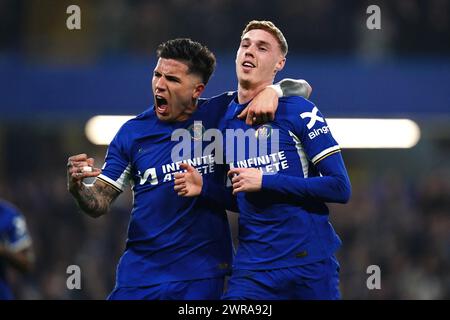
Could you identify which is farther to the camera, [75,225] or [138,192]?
[75,225]

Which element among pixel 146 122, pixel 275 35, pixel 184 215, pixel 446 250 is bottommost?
pixel 446 250

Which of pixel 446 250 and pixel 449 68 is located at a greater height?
pixel 449 68

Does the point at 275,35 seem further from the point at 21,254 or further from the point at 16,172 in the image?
the point at 16,172

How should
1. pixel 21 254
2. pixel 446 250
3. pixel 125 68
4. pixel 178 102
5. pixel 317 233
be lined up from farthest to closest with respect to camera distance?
pixel 125 68 < pixel 446 250 < pixel 21 254 < pixel 178 102 < pixel 317 233

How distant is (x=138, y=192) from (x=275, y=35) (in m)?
1.25

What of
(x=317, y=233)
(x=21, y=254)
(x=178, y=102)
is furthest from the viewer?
(x=21, y=254)

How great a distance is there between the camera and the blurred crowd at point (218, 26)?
560 inches

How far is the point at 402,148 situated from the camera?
15.8 m

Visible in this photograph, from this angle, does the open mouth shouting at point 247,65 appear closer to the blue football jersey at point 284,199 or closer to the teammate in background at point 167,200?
the teammate in background at point 167,200

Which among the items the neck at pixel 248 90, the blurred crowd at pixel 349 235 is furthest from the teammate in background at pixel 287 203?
the blurred crowd at pixel 349 235

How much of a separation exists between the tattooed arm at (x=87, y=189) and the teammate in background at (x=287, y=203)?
1.72 ft

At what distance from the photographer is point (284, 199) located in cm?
543

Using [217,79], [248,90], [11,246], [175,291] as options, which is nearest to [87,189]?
[175,291]

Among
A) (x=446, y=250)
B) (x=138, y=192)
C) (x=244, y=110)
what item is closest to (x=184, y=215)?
(x=138, y=192)
